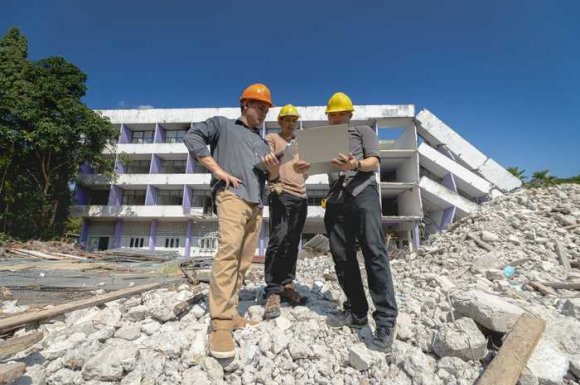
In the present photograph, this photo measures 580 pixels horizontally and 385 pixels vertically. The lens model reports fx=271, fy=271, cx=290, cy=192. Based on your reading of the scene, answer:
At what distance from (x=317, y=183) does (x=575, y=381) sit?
17.6 metres

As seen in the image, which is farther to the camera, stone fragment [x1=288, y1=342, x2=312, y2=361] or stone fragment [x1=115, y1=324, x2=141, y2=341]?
stone fragment [x1=115, y1=324, x2=141, y2=341]

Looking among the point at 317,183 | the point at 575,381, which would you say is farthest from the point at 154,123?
the point at 575,381

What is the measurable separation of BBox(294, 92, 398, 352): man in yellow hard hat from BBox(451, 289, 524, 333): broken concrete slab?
0.54 meters

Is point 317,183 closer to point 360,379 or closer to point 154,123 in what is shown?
point 154,123

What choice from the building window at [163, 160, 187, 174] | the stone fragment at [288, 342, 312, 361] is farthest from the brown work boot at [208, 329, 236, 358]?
the building window at [163, 160, 187, 174]

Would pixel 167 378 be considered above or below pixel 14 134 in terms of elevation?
below

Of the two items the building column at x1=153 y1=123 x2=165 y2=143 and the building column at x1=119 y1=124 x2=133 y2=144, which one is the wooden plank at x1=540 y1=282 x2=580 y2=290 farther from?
the building column at x1=119 y1=124 x2=133 y2=144

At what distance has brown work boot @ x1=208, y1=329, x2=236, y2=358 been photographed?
169cm

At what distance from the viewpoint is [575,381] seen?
4.87 ft

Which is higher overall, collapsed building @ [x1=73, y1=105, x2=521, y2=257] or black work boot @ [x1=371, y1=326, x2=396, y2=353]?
collapsed building @ [x1=73, y1=105, x2=521, y2=257]

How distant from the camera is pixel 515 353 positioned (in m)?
1.50

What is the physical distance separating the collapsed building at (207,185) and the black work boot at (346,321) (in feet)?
50.6

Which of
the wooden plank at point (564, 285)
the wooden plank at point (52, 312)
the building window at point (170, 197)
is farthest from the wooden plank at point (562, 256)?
the building window at point (170, 197)

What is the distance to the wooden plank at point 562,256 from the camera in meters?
4.14
